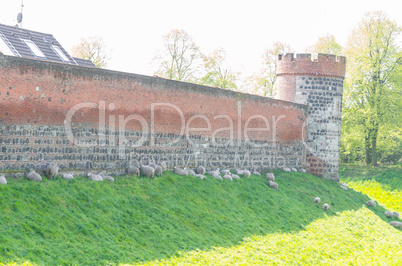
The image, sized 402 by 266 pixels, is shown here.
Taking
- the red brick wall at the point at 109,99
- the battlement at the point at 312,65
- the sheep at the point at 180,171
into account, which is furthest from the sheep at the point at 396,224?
the sheep at the point at 180,171

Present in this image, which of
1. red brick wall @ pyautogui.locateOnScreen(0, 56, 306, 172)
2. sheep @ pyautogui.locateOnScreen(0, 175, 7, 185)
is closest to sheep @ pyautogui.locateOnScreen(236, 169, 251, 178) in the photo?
red brick wall @ pyautogui.locateOnScreen(0, 56, 306, 172)

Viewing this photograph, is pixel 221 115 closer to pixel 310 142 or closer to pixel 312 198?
pixel 312 198

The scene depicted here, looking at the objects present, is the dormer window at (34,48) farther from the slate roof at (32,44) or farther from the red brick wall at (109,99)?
the red brick wall at (109,99)

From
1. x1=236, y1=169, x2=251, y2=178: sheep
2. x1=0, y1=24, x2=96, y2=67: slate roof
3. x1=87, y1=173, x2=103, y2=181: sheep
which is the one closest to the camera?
x1=87, y1=173, x2=103, y2=181: sheep

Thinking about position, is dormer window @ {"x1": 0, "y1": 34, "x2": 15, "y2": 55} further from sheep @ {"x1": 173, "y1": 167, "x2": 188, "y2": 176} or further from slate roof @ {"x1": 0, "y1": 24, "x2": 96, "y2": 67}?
sheep @ {"x1": 173, "y1": 167, "x2": 188, "y2": 176}

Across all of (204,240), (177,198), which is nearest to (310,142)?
(177,198)

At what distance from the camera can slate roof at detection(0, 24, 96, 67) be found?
627 inches

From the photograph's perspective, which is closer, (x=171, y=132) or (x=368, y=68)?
(x=171, y=132)

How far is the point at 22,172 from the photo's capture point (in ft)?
34.9

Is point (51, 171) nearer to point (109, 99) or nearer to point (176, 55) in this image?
point (109, 99)

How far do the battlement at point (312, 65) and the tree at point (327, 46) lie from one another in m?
13.5

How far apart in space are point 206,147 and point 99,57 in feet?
59.2

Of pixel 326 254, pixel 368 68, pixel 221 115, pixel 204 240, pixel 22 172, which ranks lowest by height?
pixel 326 254

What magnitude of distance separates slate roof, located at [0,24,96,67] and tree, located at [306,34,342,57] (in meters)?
21.6
